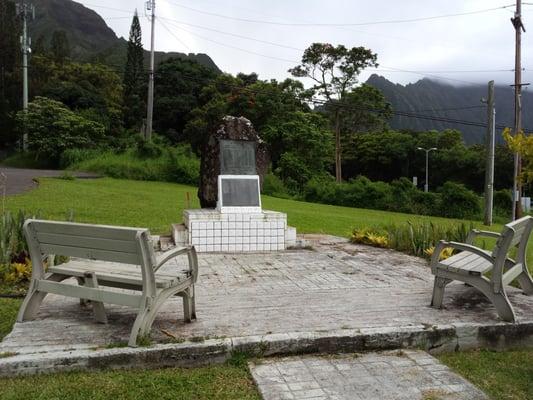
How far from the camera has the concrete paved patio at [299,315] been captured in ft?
12.6

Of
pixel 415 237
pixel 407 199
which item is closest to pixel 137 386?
pixel 415 237

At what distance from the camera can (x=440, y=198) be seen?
27062mm

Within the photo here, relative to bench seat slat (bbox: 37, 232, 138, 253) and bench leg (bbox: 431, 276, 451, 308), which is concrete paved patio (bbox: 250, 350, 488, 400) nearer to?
bench leg (bbox: 431, 276, 451, 308)

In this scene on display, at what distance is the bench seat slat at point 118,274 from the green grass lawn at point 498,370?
2.23m

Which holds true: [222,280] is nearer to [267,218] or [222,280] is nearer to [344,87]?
[267,218]

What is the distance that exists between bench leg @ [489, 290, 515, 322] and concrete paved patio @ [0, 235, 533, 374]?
10 cm

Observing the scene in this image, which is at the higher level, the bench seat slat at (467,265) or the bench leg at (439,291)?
the bench seat slat at (467,265)

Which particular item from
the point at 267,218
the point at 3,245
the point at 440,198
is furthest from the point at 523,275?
the point at 440,198

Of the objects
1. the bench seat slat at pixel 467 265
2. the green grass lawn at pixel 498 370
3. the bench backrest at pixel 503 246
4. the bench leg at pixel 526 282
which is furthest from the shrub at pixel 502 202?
the green grass lawn at pixel 498 370

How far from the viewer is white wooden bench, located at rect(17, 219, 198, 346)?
3.60 m

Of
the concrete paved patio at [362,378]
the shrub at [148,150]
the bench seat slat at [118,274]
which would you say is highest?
the shrub at [148,150]

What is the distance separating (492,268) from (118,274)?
3.34 metres

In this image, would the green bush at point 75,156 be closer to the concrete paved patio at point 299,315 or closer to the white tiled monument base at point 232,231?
the white tiled monument base at point 232,231

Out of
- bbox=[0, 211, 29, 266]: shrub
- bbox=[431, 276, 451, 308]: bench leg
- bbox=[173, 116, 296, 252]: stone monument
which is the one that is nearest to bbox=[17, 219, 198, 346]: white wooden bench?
bbox=[0, 211, 29, 266]: shrub
